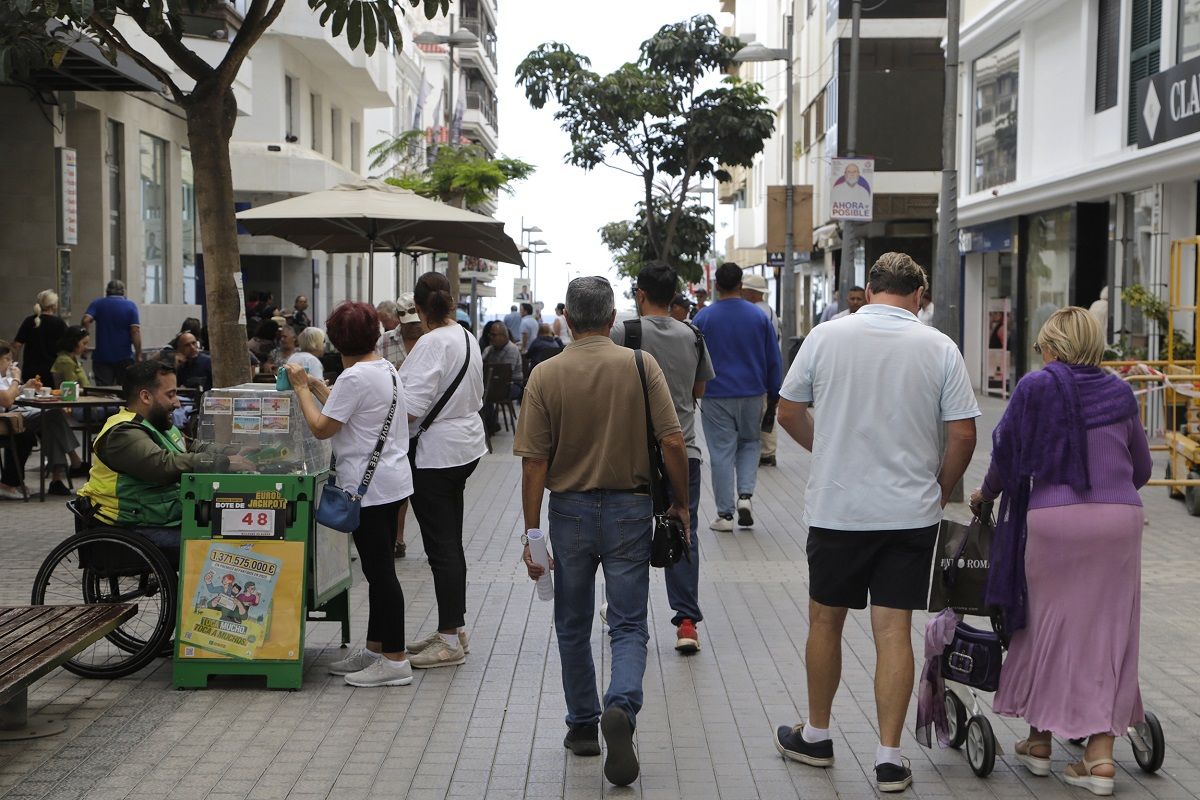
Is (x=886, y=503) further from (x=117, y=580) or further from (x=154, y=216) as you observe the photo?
(x=154, y=216)

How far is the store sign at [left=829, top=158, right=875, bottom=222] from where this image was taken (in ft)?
72.4

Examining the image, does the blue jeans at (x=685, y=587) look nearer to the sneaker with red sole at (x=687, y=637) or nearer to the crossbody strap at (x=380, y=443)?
the sneaker with red sole at (x=687, y=637)

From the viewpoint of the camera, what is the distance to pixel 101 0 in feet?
31.8

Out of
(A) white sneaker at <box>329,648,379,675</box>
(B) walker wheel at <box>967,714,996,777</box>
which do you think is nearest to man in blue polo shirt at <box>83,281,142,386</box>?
(A) white sneaker at <box>329,648,379,675</box>

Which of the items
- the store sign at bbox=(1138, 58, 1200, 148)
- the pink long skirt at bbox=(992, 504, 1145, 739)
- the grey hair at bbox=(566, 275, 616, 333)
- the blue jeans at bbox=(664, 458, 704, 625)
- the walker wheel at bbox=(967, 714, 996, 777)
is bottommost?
A: the walker wheel at bbox=(967, 714, 996, 777)

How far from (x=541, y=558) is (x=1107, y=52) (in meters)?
18.3

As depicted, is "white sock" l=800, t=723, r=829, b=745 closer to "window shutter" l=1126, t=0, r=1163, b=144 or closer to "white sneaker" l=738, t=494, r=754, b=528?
"white sneaker" l=738, t=494, r=754, b=528

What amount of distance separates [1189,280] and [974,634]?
15.8 m

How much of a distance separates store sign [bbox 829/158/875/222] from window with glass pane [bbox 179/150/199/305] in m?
11.2

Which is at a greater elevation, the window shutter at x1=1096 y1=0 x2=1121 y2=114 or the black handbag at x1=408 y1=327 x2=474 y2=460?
the window shutter at x1=1096 y1=0 x2=1121 y2=114

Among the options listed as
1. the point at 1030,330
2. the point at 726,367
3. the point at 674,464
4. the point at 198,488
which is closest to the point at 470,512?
the point at 726,367

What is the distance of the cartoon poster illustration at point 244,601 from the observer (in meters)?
6.77

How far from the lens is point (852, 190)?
72.6 feet

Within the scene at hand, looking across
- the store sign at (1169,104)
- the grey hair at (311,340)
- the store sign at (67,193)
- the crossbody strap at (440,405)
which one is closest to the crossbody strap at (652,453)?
the crossbody strap at (440,405)
